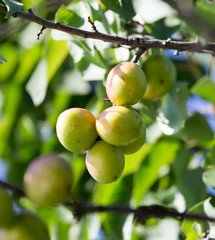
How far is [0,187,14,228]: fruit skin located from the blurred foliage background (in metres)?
0.09

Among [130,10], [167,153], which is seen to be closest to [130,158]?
[167,153]

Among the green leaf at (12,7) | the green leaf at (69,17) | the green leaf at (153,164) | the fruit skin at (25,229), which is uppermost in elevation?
the green leaf at (12,7)

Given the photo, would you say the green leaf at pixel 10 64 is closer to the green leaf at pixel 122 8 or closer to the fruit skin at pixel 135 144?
the green leaf at pixel 122 8

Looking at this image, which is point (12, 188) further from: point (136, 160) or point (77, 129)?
point (136, 160)

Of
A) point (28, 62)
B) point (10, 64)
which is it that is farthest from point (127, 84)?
point (10, 64)

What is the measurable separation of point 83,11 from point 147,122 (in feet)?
1.41

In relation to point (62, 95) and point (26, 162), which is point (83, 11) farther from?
point (26, 162)

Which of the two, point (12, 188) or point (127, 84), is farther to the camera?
point (12, 188)

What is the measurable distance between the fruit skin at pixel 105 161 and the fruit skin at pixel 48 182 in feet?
0.56

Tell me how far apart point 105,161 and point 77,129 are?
103 millimetres

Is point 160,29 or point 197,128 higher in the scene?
point 160,29

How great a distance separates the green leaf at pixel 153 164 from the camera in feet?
5.38

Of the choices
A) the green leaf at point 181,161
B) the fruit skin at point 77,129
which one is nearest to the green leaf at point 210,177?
the green leaf at point 181,161

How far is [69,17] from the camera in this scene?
4.00ft
